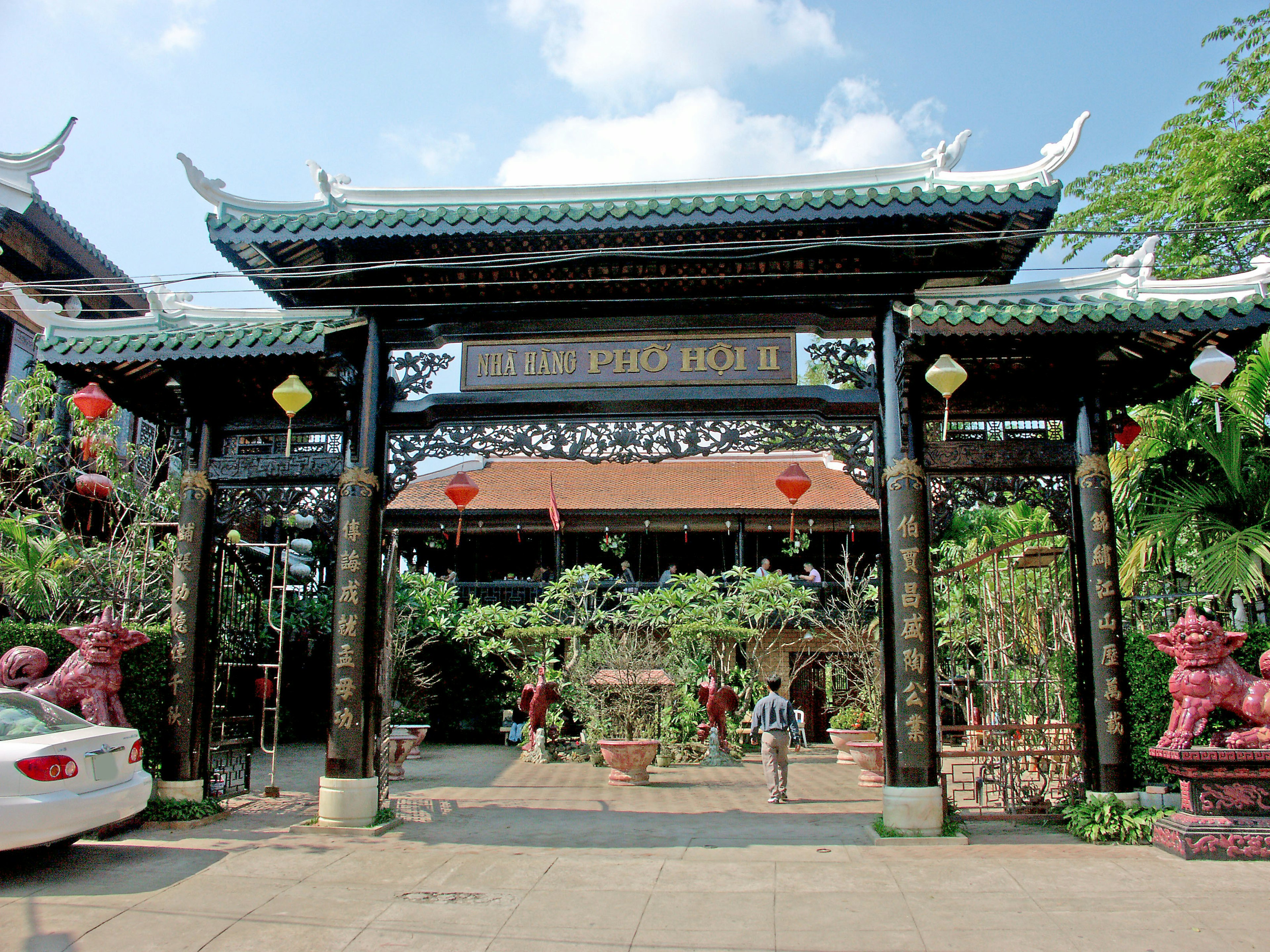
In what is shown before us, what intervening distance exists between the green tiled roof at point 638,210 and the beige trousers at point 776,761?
5863mm

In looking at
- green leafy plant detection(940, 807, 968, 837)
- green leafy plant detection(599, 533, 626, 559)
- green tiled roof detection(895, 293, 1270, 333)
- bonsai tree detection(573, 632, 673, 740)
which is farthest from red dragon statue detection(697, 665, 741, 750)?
green tiled roof detection(895, 293, 1270, 333)

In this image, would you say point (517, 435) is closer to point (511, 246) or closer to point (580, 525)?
point (511, 246)

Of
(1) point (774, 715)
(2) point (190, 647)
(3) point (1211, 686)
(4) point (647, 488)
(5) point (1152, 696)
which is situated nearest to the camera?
(3) point (1211, 686)

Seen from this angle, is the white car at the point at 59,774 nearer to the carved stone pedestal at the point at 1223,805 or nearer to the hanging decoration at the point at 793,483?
the hanging decoration at the point at 793,483

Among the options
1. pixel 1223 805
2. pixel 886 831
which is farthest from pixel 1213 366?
pixel 886 831

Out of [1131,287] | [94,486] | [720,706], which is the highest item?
[1131,287]

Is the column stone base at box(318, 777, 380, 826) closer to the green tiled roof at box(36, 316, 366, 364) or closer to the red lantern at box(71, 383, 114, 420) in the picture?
the green tiled roof at box(36, 316, 366, 364)

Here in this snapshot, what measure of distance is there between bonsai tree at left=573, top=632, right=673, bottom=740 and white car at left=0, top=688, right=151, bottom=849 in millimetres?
8009

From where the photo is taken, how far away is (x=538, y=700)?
15711mm

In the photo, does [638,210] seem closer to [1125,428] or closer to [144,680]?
[1125,428]

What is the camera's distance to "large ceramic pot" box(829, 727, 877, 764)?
15.2 meters

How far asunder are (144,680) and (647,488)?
14635 mm

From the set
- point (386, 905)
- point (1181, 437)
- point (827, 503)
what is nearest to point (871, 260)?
point (1181, 437)

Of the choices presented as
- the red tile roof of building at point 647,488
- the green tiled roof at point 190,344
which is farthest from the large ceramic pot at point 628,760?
the red tile roof of building at point 647,488
